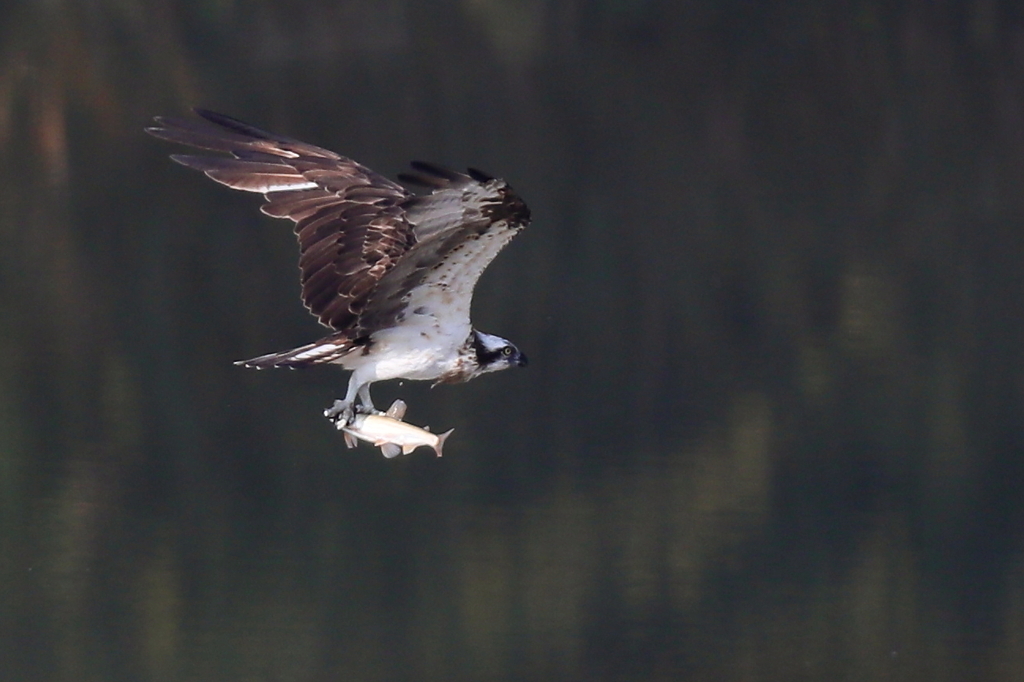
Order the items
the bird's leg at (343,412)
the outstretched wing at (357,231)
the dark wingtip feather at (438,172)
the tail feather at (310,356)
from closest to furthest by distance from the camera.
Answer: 1. the dark wingtip feather at (438,172)
2. the outstretched wing at (357,231)
3. the tail feather at (310,356)
4. the bird's leg at (343,412)

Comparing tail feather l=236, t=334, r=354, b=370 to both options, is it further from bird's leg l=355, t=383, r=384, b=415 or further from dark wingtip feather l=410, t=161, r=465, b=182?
dark wingtip feather l=410, t=161, r=465, b=182

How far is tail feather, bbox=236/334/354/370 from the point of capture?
225 inches

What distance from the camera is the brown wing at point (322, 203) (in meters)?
5.98

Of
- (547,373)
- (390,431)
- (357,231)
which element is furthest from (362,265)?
(547,373)

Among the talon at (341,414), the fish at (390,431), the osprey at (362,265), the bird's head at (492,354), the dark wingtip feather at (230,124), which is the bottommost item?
the fish at (390,431)

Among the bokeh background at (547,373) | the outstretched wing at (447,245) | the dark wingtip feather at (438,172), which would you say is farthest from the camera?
the bokeh background at (547,373)

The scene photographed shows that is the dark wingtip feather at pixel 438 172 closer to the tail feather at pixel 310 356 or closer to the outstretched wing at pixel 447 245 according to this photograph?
the outstretched wing at pixel 447 245

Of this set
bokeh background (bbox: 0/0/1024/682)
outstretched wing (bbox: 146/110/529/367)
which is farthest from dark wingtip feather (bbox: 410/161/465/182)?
bokeh background (bbox: 0/0/1024/682)

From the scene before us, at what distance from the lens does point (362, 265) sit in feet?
19.7

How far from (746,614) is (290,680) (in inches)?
89.0

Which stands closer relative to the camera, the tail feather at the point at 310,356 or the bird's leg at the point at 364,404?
the tail feather at the point at 310,356

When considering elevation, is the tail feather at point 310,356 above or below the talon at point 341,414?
above

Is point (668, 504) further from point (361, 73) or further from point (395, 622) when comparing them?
point (361, 73)

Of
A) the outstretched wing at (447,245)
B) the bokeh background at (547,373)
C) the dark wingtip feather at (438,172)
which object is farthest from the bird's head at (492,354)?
the bokeh background at (547,373)
